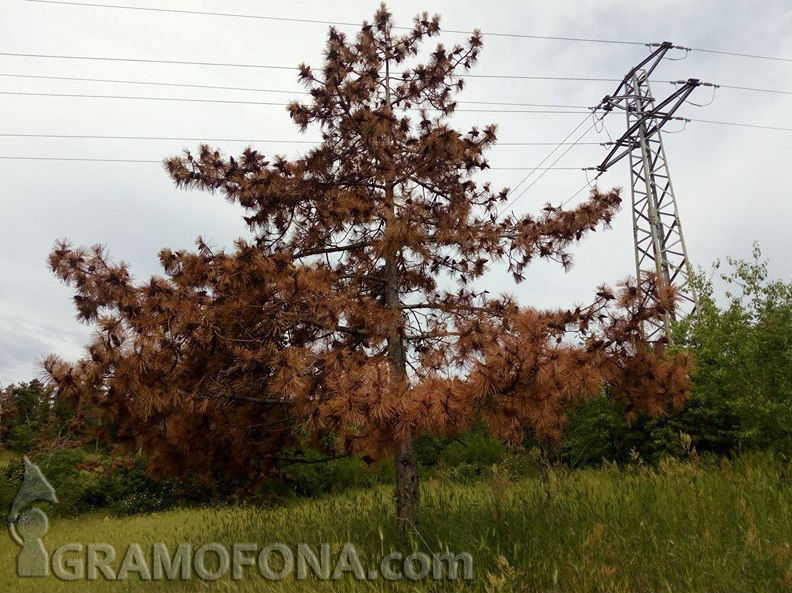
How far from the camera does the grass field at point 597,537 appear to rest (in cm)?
348

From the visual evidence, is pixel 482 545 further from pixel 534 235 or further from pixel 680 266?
pixel 680 266

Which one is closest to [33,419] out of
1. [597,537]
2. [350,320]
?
[350,320]

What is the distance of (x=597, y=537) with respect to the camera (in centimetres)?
372

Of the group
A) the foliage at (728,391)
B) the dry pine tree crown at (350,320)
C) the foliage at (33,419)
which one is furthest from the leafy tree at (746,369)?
the foliage at (33,419)

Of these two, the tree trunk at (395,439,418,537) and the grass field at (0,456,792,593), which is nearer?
the grass field at (0,456,792,593)

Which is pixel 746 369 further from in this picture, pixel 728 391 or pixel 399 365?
pixel 399 365

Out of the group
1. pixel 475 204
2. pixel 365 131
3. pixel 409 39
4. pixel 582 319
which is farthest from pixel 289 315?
pixel 409 39

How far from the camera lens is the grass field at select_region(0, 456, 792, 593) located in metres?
3.48

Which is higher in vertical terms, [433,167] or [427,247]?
[433,167]

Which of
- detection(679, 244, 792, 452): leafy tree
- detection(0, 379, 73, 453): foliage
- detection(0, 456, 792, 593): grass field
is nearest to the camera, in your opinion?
detection(0, 456, 792, 593): grass field

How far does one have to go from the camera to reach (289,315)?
4789mm

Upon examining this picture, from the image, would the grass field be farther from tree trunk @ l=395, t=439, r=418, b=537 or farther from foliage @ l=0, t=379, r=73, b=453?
foliage @ l=0, t=379, r=73, b=453

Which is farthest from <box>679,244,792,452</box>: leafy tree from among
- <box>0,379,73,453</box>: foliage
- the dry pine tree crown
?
<box>0,379,73,453</box>: foliage

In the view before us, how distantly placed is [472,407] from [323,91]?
422 cm
